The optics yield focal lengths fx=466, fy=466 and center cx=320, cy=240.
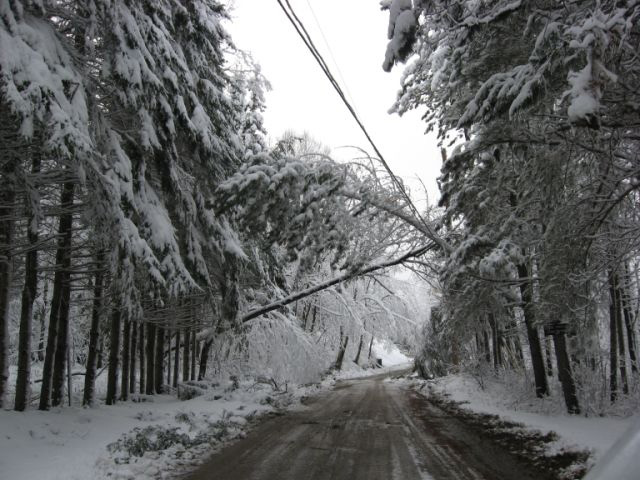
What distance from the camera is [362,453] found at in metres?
7.26

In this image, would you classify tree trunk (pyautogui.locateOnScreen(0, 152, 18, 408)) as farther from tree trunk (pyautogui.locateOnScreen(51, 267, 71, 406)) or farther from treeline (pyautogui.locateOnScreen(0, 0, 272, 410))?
tree trunk (pyautogui.locateOnScreen(51, 267, 71, 406))

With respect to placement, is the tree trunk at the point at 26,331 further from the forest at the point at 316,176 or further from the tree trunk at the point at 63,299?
the tree trunk at the point at 63,299

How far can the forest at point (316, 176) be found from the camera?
4.88m

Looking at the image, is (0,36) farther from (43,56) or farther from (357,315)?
(357,315)

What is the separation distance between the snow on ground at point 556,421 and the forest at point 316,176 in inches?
27.4

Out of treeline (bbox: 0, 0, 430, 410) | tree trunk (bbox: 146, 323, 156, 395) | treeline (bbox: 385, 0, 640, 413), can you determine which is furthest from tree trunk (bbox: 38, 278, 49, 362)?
treeline (bbox: 385, 0, 640, 413)

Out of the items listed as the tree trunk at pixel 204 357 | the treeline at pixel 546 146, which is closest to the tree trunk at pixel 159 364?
the tree trunk at pixel 204 357

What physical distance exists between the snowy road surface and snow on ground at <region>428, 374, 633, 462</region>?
3.81 feet

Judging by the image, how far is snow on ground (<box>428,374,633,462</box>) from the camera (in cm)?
710

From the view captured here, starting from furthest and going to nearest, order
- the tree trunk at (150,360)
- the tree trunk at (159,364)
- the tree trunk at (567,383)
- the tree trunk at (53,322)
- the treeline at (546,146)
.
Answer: the tree trunk at (159,364)
the tree trunk at (150,360)
the tree trunk at (567,383)
the tree trunk at (53,322)
the treeline at (546,146)

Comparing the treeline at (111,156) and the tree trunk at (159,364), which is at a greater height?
the treeline at (111,156)

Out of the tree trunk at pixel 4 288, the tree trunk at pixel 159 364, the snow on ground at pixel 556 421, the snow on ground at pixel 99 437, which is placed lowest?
the snow on ground at pixel 556 421

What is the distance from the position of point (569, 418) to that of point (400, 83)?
805cm

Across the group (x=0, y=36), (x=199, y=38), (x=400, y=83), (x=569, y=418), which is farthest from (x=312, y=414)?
(x=0, y=36)
